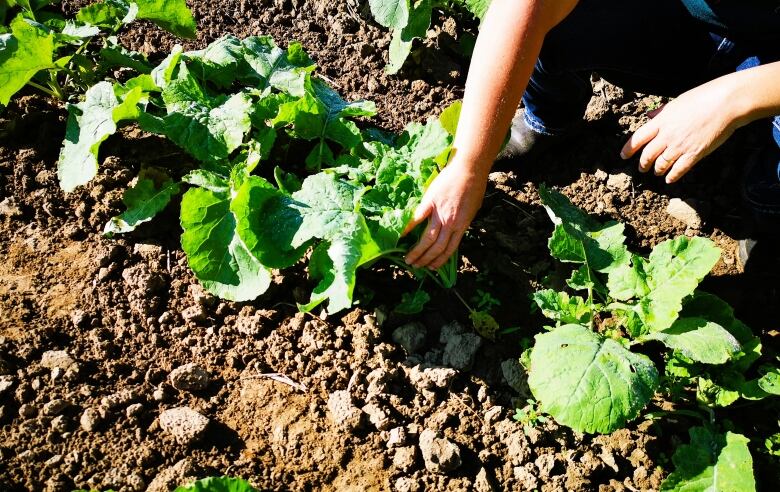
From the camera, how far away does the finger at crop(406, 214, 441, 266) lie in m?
2.22

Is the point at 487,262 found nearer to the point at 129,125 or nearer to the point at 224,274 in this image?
the point at 224,274

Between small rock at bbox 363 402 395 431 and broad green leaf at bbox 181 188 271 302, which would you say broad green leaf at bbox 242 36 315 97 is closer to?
broad green leaf at bbox 181 188 271 302

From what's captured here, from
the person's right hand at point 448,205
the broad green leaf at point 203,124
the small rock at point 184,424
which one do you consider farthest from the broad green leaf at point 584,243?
the small rock at point 184,424

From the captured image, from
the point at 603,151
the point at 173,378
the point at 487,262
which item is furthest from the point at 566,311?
the point at 173,378

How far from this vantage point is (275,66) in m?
2.98

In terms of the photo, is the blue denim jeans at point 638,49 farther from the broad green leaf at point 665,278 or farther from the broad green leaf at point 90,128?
the broad green leaf at point 90,128

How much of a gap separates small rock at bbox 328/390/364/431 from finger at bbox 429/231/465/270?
1.78ft

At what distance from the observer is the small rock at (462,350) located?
7.97 ft

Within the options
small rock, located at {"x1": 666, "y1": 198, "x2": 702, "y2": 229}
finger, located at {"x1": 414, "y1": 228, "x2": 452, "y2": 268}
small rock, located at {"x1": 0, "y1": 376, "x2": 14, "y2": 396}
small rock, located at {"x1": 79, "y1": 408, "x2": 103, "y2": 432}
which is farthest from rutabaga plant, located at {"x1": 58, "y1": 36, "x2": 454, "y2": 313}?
small rock, located at {"x1": 666, "y1": 198, "x2": 702, "y2": 229}

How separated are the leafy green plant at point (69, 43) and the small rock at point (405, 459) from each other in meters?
2.12

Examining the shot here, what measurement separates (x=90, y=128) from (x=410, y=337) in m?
1.52

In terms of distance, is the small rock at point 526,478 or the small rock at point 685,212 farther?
the small rock at point 685,212

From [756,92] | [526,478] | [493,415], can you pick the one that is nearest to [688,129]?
[756,92]

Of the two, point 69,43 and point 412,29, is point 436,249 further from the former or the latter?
point 69,43
